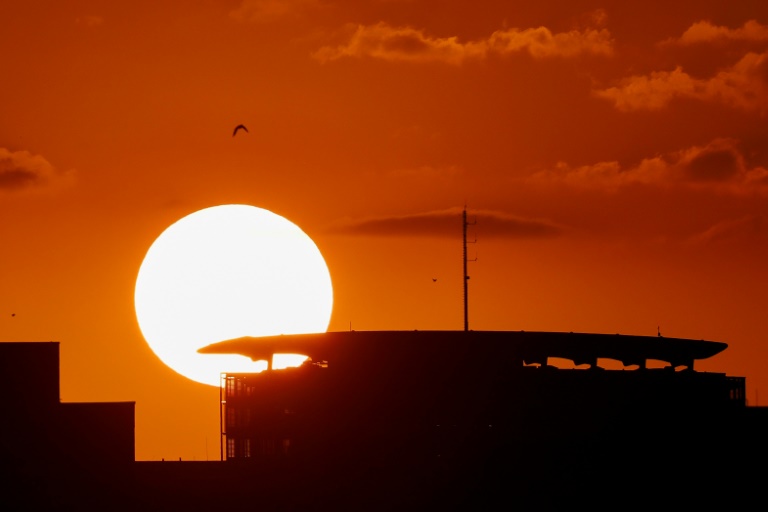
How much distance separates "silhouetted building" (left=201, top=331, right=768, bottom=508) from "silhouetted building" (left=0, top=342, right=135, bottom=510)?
18.8 m

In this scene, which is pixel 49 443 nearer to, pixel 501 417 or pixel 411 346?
pixel 411 346

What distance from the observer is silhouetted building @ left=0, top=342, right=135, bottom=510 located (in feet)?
492

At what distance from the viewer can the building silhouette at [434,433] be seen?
121 meters

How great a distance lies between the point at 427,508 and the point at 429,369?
54.1ft

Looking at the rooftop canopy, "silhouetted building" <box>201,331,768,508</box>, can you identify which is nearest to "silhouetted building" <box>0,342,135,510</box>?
"silhouetted building" <box>201,331,768,508</box>

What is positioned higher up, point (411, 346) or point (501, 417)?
point (411, 346)

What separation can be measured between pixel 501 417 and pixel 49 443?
46391mm

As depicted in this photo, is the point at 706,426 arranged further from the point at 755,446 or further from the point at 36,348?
the point at 36,348

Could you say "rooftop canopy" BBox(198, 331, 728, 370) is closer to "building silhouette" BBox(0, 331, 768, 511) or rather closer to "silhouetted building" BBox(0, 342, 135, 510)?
"building silhouette" BBox(0, 331, 768, 511)

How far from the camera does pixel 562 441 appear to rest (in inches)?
4838

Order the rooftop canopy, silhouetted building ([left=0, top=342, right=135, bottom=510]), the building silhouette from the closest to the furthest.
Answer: the building silhouette
the rooftop canopy
silhouetted building ([left=0, top=342, right=135, bottom=510])

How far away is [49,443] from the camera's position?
499 ft

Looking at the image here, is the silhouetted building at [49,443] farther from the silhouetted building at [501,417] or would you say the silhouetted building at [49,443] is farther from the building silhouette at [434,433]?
the silhouetted building at [501,417]

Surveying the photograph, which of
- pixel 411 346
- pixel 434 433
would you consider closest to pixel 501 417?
pixel 434 433
